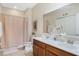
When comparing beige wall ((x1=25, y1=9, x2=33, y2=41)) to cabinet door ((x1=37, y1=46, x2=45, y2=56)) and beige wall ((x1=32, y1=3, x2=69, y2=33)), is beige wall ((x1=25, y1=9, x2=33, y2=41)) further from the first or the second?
cabinet door ((x1=37, y1=46, x2=45, y2=56))

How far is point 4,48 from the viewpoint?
1.71 metres

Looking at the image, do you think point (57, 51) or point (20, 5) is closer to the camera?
point (57, 51)

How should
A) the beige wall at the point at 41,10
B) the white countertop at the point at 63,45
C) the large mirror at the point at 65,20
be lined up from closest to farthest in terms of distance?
the white countertop at the point at 63,45
the large mirror at the point at 65,20
the beige wall at the point at 41,10

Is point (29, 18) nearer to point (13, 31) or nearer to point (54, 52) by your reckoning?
point (13, 31)

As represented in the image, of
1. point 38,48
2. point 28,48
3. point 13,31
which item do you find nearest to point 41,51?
point 38,48

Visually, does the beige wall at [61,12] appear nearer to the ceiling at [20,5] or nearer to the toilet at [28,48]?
the ceiling at [20,5]

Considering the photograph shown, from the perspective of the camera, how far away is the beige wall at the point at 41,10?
1682 millimetres

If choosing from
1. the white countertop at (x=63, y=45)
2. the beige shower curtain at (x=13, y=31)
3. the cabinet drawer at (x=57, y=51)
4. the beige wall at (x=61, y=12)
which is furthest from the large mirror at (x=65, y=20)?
the beige shower curtain at (x=13, y=31)

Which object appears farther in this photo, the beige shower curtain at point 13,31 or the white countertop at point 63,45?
the beige shower curtain at point 13,31

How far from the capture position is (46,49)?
1.70 m

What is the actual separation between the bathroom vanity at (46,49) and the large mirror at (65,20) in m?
0.22

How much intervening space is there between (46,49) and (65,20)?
57 cm

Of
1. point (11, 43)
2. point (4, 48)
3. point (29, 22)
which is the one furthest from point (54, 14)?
point (4, 48)

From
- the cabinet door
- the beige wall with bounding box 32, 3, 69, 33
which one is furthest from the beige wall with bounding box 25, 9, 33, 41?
the cabinet door
